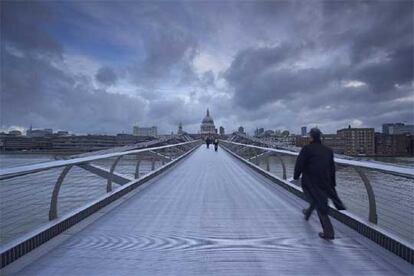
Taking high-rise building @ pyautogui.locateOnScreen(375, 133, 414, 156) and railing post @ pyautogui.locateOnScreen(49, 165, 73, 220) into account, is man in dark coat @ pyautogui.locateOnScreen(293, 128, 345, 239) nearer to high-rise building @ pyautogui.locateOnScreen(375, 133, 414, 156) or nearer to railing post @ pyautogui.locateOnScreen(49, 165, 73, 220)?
railing post @ pyautogui.locateOnScreen(49, 165, 73, 220)

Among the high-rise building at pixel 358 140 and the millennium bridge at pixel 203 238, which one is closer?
the millennium bridge at pixel 203 238

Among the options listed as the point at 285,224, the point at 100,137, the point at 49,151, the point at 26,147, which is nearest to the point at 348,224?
the point at 285,224

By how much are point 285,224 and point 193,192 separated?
10.4ft

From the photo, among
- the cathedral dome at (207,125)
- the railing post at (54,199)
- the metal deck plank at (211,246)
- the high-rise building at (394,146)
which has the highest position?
the cathedral dome at (207,125)

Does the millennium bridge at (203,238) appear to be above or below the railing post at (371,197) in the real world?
below

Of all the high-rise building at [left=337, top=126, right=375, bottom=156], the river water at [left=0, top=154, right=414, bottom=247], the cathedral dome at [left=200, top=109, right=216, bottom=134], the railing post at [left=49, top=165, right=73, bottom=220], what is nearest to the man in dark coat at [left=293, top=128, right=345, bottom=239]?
the river water at [left=0, top=154, right=414, bottom=247]

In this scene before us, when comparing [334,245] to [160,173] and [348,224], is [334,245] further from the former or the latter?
[160,173]

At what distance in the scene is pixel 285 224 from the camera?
16.4 ft

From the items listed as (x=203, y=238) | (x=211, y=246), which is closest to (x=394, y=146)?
A: (x=203, y=238)

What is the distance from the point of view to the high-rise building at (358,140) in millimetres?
19094

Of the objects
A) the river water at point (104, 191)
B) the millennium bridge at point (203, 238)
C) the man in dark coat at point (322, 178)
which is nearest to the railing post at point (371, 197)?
the millennium bridge at point (203, 238)

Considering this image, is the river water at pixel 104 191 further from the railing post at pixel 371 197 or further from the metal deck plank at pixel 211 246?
the metal deck plank at pixel 211 246

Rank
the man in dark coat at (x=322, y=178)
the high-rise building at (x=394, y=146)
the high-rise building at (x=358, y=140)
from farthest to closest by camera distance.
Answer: the high-rise building at (x=394, y=146)
the high-rise building at (x=358, y=140)
the man in dark coat at (x=322, y=178)

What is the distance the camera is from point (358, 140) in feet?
69.7
